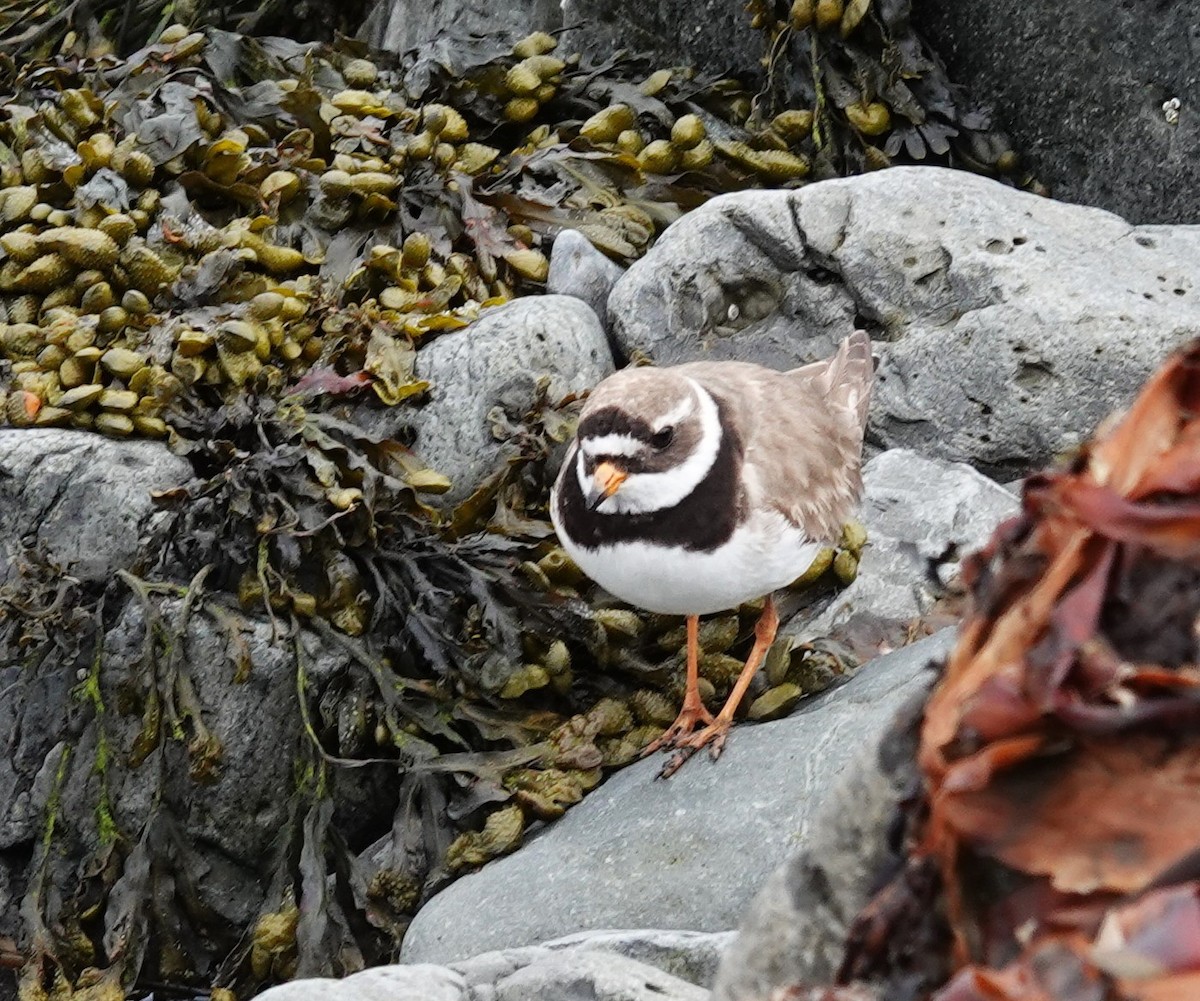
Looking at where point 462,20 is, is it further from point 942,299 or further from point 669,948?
point 669,948

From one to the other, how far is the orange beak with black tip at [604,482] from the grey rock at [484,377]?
1207mm

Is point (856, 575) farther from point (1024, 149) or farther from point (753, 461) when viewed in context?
point (1024, 149)

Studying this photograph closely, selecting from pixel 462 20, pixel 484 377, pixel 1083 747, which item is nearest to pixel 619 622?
pixel 484 377

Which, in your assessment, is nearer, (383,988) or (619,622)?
(383,988)

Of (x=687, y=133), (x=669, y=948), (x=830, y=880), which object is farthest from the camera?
(x=687, y=133)

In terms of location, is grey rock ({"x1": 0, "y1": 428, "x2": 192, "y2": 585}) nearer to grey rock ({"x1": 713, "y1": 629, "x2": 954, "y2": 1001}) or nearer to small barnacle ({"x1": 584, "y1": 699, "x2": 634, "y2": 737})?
small barnacle ({"x1": 584, "y1": 699, "x2": 634, "y2": 737})

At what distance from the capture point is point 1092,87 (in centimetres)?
640

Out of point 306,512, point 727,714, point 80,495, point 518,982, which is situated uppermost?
point 518,982

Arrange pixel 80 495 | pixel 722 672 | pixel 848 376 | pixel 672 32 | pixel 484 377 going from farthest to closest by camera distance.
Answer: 1. pixel 672 32
2. pixel 484 377
3. pixel 848 376
4. pixel 80 495
5. pixel 722 672

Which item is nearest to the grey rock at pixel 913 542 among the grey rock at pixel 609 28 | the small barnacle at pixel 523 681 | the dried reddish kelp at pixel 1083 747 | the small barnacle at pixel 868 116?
the small barnacle at pixel 523 681

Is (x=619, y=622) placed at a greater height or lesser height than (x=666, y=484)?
lesser

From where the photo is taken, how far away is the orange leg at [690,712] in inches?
177

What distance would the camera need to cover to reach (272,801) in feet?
15.9

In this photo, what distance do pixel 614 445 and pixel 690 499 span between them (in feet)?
1.00
